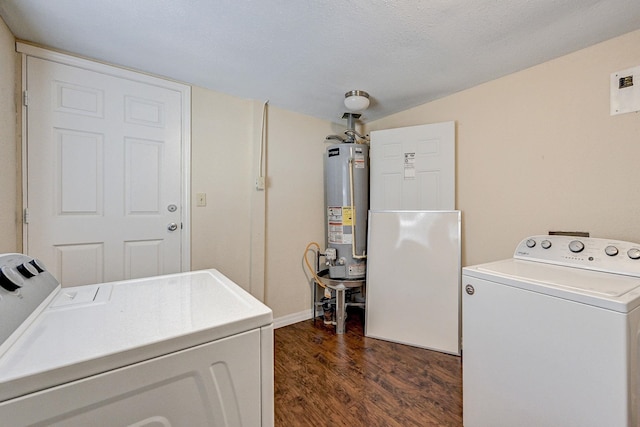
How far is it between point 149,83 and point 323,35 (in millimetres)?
1364

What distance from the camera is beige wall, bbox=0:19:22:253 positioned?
1395 mm

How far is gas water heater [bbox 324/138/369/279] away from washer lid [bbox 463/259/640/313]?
126cm

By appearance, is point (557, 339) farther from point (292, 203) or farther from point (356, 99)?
point (292, 203)

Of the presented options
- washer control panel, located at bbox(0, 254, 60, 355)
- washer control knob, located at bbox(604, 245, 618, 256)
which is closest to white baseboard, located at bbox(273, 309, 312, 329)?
washer control panel, located at bbox(0, 254, 60, 355)

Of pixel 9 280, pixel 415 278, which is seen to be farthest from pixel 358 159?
pixel 9 280

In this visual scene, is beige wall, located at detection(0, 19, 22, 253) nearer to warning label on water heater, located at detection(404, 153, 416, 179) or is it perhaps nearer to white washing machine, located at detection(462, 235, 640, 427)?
white washing machine, located at detection(462, 235, 640, 427)

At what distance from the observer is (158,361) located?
0.67m

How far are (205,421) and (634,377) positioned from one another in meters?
1.43

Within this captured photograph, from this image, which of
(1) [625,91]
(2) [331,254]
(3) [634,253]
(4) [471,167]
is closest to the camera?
(3) [634,253]

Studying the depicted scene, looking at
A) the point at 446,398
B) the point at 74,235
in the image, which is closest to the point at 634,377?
the point at 446,398

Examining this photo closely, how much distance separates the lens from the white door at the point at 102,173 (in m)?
1.65

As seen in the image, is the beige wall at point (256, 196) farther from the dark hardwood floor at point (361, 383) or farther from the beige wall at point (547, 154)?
the beige wall at point (547, 154)

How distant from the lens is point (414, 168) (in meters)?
2.42

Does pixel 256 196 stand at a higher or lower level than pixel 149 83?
lower
